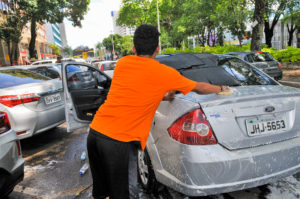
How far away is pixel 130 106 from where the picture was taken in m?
1.63

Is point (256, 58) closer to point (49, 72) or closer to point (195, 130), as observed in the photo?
point (49, 72)

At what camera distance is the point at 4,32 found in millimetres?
18922

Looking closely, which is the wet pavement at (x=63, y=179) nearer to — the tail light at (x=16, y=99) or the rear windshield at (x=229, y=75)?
the tail light at (x=16, y=99)

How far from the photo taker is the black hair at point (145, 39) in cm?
168

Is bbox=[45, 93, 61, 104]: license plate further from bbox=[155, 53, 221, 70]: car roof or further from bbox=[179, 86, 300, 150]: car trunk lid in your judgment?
bbox=[179, 86, 300, 150]: car trunk lid

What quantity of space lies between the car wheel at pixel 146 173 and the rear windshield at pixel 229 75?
1.11m

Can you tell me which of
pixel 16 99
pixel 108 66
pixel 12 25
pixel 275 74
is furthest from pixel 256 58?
pixel 12 25

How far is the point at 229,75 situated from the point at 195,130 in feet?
4.36

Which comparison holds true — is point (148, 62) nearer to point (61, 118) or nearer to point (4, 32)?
point (61, 118)

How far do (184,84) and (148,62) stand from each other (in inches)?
11.5

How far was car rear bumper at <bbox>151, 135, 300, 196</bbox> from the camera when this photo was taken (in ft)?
6.18

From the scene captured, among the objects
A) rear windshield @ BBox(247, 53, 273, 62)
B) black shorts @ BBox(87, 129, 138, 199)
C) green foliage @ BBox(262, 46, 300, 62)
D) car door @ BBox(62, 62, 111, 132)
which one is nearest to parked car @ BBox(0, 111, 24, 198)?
car door @ BBox(62, 62, 111, 132)

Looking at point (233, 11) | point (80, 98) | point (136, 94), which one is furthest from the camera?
point (233, 11)

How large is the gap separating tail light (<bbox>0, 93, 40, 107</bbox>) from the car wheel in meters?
2.58
